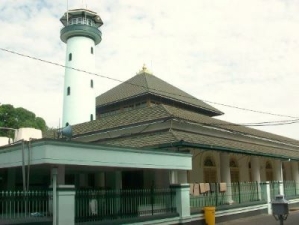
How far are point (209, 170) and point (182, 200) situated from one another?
19.4 ft

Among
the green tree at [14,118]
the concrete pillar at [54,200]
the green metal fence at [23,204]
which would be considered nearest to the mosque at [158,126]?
the concrete pillar at [54,200]

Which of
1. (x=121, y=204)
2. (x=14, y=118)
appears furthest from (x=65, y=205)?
(x=14, y=118)

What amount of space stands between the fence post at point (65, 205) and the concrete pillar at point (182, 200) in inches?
195

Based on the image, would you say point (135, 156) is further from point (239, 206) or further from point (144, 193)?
point (239, 206)

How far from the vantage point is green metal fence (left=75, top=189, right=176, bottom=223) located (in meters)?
11.9

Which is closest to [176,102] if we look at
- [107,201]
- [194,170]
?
[194,170]

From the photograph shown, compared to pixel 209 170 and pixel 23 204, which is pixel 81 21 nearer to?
pixel 209 170

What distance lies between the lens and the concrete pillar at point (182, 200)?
14875mm

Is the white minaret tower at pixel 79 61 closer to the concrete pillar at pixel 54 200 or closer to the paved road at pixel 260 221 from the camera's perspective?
the paved road at pixel 260 221

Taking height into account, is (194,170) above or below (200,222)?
above

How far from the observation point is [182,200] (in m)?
14.9

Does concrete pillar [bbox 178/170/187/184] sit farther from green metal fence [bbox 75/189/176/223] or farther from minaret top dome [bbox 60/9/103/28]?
minaret top dome [bbox 60/9/103/28]

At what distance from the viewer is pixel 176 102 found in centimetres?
2756

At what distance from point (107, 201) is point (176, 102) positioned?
15704 mm
